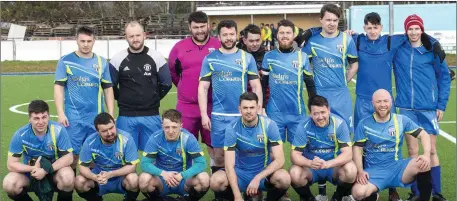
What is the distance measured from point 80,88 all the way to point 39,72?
1807 centimetres

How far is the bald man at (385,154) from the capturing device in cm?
551

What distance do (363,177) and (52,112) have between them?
8.27m

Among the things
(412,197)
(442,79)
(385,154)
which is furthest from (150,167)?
(442,79)

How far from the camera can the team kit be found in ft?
18.4

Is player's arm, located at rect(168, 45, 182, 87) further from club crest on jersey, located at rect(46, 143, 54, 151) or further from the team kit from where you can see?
club crest on jersey, located at rect(46, 143, 54, 151)

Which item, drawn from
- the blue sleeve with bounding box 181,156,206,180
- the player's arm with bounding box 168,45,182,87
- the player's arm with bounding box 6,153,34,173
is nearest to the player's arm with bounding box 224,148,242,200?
the blue sleeve with bounding box 181,156,206,180

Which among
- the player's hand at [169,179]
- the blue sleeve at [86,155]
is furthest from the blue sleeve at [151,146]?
the blue sleeve at [86,155]

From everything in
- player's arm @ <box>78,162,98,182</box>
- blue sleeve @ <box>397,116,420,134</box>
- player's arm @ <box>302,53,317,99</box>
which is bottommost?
player's arm @ <box>78,162,98,182</box>

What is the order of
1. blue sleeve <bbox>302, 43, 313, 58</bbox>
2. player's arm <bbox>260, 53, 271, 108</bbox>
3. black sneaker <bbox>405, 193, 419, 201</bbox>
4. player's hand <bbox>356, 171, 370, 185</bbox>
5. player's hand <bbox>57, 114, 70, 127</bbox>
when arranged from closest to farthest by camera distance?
player's hand <bbox>356, 171, 370, 185</bbox> < black sneaker <bbox>405, 193, 419, 201</bbox> < player's hand <bbox>57, 114, 70, 127</bbox> < player's arm <bbox>260, 53, 271, 108</bbox> < blue sleeve <bbox>302, 43, 313, 58</bbox>

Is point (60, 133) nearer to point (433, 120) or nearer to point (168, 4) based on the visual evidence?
point (433, 120)

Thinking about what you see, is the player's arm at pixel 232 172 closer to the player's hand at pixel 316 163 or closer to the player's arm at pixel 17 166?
the player's hand at pixel 316 163

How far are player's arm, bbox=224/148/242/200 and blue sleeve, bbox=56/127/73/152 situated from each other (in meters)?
1.37

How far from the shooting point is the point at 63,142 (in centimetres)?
566

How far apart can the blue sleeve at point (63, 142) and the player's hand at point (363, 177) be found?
8.14 ft
